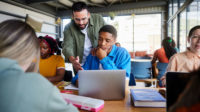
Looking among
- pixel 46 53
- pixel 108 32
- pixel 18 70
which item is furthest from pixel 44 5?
pixel 18 70

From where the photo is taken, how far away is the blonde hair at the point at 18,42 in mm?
592

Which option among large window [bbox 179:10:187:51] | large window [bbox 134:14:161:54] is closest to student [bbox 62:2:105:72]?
large window [bbox 179:10:187:51]

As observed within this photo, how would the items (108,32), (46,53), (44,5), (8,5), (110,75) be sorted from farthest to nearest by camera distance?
1. (44,5)
2. (8,5)
3. (46,53)
4. (108,32)
5. (110,75)

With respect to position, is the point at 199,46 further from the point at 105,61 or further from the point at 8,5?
the point at 8,5

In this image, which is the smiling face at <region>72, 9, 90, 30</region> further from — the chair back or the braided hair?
the chair back

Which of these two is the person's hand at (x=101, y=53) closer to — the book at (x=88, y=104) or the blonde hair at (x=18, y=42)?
the book at (x=88, y=104)

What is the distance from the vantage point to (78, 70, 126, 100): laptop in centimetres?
103

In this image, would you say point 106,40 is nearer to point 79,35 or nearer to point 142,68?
point 79,35

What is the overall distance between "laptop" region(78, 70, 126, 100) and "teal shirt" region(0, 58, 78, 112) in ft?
1.71

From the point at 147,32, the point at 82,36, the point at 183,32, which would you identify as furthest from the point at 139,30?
the point at 82,36

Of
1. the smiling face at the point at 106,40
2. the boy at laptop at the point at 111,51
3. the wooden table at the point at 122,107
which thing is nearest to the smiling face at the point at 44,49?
the boy at laptop at the point at 111,51

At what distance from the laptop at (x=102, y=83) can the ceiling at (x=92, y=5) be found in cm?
648

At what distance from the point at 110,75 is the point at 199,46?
1.11m

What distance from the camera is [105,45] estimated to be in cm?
175
